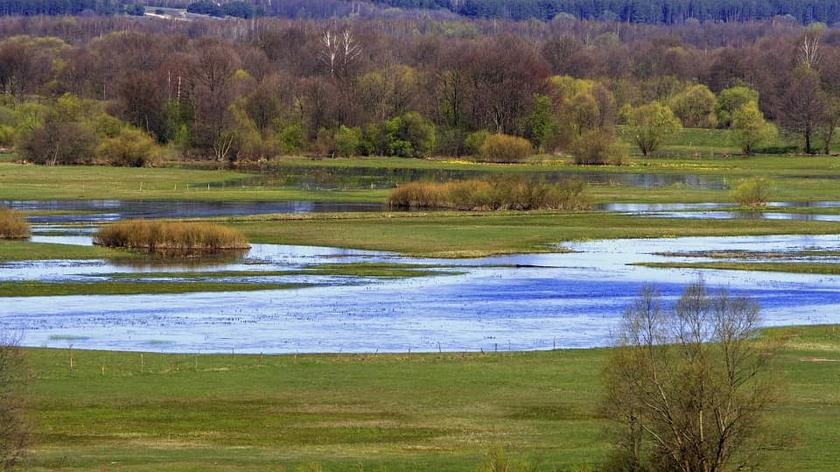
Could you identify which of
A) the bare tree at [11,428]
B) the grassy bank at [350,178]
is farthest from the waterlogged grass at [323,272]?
the grassy bank at [350,178]

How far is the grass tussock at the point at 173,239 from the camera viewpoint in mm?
60875

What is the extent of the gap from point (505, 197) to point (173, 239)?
26.0 metres

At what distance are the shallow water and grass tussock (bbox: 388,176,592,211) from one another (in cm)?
2224

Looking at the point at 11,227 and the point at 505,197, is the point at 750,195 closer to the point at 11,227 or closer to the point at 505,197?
the point at 505,197

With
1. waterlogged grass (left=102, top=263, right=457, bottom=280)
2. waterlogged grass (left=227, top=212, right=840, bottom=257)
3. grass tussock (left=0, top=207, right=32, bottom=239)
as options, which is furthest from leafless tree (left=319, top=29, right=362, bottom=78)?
waterlogged grass (left=102, top=263, right=457, bottom=280)

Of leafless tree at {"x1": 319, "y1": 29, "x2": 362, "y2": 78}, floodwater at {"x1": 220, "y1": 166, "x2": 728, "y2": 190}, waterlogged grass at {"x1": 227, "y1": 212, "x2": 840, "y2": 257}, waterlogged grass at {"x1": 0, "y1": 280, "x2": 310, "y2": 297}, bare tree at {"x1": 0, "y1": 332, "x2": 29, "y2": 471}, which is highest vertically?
leafless tree at {"x1": 319, "y1": 29, "x2": 362, "y2": 78}

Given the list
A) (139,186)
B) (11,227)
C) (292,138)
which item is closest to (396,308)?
(11,227)

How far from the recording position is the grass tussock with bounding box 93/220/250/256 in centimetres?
6088

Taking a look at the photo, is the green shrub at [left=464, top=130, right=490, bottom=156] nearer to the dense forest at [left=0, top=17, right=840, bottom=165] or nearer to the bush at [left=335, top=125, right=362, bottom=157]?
the dense forest at [left=0, top=17, right=840, bottom=165]

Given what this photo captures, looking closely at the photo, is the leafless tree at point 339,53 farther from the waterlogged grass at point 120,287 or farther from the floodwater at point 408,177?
the waterlogged grass at point 120,287

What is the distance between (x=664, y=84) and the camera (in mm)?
181125

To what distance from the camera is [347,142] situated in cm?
13788

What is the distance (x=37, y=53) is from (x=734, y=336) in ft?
582

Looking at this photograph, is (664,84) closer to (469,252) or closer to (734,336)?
(469,252)
